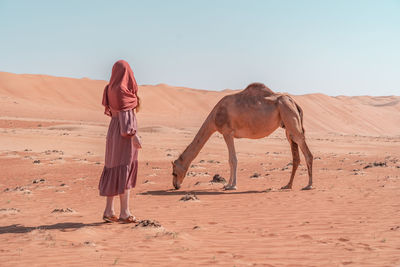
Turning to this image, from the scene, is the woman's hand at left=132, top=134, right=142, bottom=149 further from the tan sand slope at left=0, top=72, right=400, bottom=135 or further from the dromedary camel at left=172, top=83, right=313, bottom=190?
the tan sand slope at left=0, top=72, right=400, bottom=135

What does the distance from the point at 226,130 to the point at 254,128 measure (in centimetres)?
75

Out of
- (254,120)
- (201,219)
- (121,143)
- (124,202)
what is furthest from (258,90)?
(124,202)

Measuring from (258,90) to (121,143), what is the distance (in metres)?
5.70

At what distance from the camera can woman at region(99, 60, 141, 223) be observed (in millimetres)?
6898

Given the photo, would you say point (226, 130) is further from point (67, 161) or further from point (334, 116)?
point (334, 116)

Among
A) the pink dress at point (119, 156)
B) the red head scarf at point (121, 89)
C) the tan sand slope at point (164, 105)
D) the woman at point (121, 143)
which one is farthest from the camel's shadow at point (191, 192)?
the tan sand slope at point (164, 105)

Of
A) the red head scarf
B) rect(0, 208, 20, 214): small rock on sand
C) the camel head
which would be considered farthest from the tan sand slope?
the red head scarf

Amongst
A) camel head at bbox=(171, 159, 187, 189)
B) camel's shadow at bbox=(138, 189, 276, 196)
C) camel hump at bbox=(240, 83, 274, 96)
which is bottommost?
camel's shadow at bbox=(138, 189, 276, 196)

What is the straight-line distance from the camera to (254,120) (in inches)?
452

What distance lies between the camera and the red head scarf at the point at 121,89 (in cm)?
697

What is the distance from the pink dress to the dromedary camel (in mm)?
4632

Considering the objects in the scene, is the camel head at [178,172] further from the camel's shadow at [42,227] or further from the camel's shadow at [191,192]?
the camel's shadow at [42,227]

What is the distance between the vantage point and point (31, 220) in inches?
301

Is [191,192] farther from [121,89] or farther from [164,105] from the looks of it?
[164,105]
